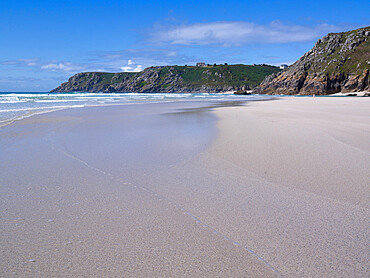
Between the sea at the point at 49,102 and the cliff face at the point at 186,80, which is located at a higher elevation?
the cliff face at the point at 186,80

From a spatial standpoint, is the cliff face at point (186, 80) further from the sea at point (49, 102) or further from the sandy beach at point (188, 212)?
the sandy beach at point (188, 212)

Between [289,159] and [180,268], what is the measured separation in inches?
151

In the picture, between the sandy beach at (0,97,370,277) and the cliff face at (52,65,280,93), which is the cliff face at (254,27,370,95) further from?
the sandy beach at (0,97,370,277)

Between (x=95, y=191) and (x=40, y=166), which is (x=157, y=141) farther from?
(x=95, y=191)

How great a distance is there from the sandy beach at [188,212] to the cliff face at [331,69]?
275 ft

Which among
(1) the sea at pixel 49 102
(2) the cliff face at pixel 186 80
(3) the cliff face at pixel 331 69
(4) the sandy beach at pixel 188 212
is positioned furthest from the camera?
(2) the cliff face at pixel 186 80

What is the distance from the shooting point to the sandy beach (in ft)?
7.51

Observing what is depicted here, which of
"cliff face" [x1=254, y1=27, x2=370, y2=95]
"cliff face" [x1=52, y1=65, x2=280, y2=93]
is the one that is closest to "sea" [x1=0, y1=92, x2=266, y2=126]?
"cliff face" [x1=254, y1=27, x2=370, y2=95]

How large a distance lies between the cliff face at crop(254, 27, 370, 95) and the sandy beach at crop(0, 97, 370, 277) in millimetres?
83690

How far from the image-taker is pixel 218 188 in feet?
13.3

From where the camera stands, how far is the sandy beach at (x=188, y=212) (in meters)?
2.29

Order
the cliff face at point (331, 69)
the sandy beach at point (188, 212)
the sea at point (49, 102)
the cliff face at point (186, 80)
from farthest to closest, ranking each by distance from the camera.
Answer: the cliff face at point (186, 80), the cliff face at point (331, 69), the sea at point (49, 102), the sandy beach at point (188, 212)

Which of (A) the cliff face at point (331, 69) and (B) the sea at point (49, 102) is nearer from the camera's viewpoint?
(B) the sea at point (49, 102)

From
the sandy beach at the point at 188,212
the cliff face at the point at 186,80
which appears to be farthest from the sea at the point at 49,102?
the cliff face at the point at 186,80
